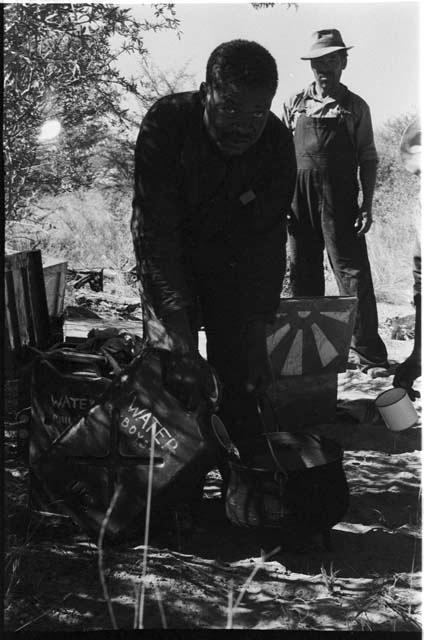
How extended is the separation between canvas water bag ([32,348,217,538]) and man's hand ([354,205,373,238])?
7.27 ft

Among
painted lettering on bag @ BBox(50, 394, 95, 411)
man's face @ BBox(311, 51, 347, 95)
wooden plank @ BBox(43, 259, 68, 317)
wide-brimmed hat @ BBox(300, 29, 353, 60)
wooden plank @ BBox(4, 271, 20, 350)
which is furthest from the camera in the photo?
wooden plank @ BBox(43, 259, 68, 317)

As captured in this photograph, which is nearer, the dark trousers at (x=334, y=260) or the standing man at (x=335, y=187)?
the standing man at (x=335, y=187)

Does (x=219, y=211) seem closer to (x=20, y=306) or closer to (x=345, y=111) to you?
(x=20, y=306)

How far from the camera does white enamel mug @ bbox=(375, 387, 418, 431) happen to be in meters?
5.26

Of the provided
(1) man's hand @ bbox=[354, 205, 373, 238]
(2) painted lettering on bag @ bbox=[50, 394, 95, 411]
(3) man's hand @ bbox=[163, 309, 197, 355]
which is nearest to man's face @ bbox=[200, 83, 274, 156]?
(3) man's hand @ bbox=[163, 309, 197, 355]

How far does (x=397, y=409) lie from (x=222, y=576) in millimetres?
1978

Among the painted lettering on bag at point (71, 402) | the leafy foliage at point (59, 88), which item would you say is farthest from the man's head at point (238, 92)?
the painted lettering on bag at point (71, 402)

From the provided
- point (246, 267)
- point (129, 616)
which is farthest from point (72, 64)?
point (129, 616)

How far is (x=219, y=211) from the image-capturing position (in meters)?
3.92

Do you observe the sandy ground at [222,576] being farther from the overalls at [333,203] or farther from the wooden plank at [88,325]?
the overalls at [333,203]

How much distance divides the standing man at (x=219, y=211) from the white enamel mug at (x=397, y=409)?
135 centimetres

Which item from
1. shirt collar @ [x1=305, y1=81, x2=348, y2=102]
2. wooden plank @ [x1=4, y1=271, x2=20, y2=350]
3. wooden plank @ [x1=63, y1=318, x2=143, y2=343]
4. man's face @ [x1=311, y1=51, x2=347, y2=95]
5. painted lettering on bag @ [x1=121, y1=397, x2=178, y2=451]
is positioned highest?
man's face @ [x1=311, y1=51, x2=347, y2=95]

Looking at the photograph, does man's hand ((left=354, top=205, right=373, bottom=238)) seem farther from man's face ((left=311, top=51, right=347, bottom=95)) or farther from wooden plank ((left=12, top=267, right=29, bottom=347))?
wooden plank ((left=12, top=267, right=29, bottom=347))

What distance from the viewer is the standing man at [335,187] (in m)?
5.41
